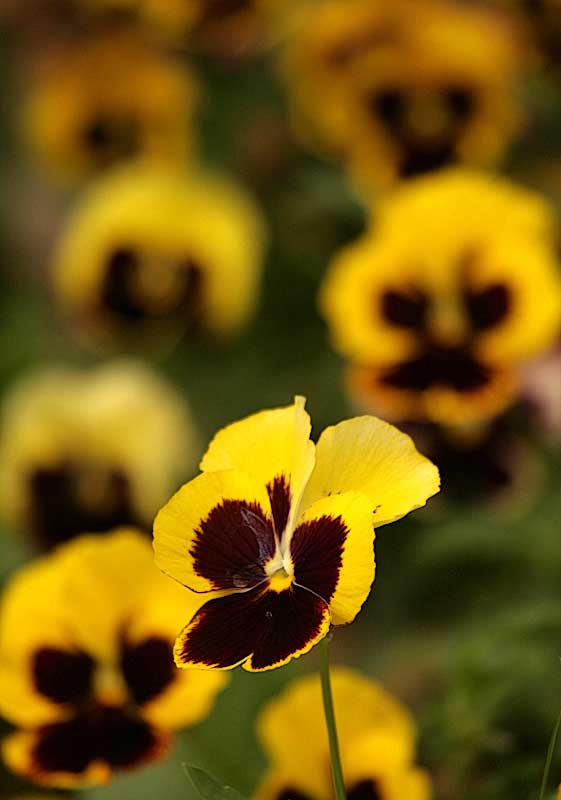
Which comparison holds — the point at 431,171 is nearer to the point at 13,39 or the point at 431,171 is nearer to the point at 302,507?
the point at 302,507

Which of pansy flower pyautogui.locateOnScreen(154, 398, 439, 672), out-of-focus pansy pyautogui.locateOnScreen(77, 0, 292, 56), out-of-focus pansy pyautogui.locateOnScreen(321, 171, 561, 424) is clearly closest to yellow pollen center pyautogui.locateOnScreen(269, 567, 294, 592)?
pansy flower pyautogui.locateOnScreen(154, 398, 439, 672)

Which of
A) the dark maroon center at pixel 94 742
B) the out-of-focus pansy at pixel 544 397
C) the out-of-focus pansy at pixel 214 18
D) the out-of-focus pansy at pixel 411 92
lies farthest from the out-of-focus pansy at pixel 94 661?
the out-of-focus pansy at pixel 214 18

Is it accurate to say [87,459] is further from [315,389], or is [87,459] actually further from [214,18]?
[214,18]

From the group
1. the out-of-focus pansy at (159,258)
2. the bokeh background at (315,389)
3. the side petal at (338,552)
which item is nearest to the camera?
the side petal at (338,552)

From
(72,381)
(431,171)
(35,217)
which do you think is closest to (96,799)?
(72,381)

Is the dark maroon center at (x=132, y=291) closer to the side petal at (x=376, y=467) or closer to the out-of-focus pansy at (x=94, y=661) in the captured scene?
the out-of-focus pansy at (x=94, y=661)

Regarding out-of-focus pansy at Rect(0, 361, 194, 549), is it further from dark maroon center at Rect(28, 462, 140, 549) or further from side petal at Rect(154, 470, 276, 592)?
side petal at Rect(154, 470, 276, 592)
